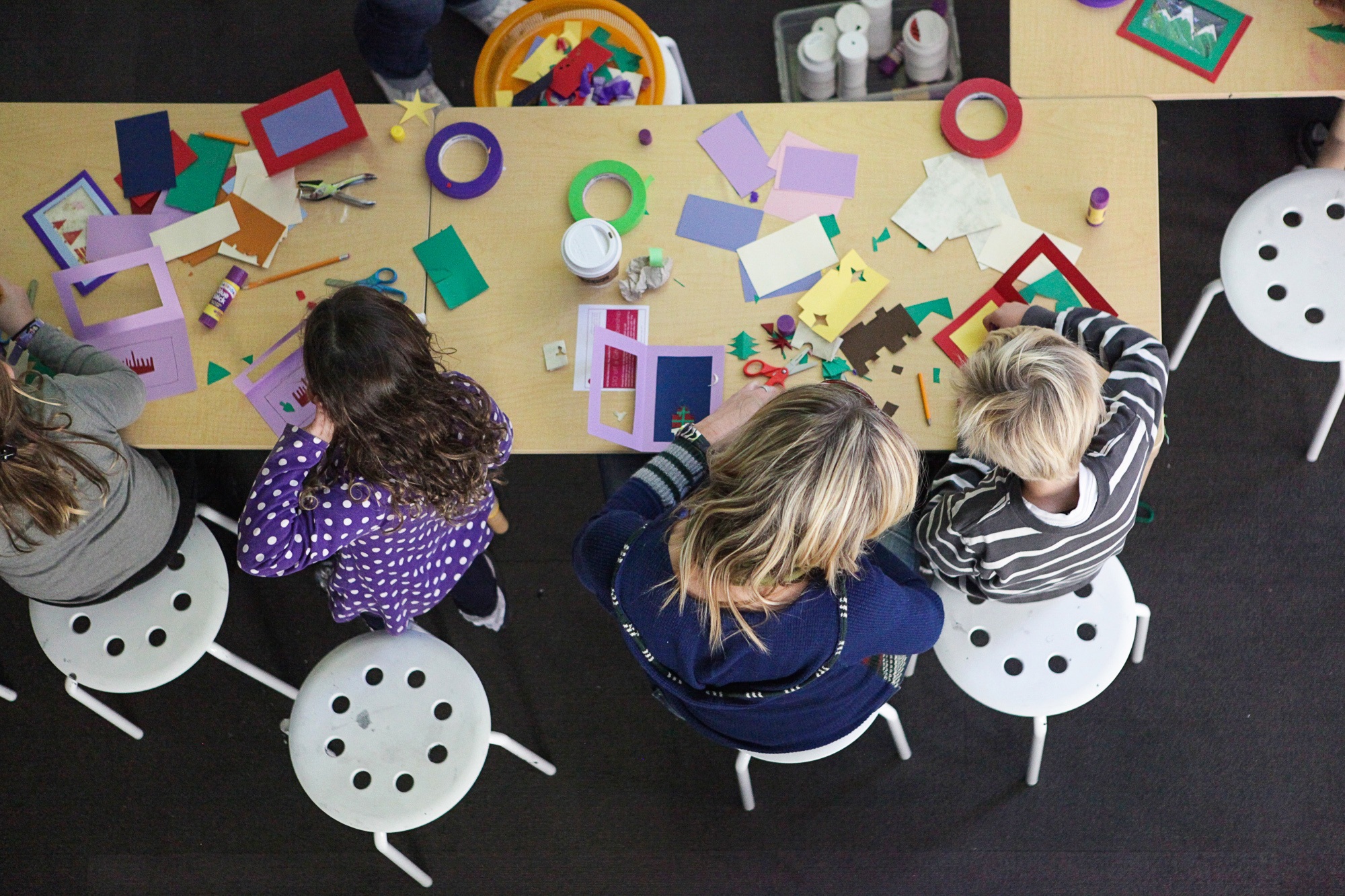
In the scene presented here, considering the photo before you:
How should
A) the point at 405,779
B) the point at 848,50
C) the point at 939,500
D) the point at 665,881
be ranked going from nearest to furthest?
the point at 939,500, the point at 405,779, the point at 665,881, the point at 848,50

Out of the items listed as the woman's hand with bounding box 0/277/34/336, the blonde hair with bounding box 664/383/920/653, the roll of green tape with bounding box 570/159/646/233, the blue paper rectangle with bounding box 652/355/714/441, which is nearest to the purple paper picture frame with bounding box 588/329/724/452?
the blue paper rectangle with bounding box 652/355/714/441

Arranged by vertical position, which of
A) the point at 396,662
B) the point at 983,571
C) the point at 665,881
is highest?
the point at 983,571

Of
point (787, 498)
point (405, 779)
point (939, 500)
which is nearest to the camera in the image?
point (787, 498)

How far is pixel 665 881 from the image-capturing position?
2.05 m

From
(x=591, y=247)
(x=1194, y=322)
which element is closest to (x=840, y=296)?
(x=591, y=247)

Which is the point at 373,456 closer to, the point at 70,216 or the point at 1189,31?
the point at 70,216

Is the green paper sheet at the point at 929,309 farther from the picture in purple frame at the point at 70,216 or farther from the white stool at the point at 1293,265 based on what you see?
the picture in purple frame at the point at 70,216

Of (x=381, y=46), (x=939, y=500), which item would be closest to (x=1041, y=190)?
(x=939, y=500)

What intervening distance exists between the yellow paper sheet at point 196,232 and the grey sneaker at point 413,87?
84cm

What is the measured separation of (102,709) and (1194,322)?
2.58 metres

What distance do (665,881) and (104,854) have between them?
132cm

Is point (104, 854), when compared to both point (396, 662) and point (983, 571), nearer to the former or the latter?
point (396, 662)

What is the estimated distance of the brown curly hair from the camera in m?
1.26

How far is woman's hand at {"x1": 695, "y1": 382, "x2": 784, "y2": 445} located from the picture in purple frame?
1.17 m
